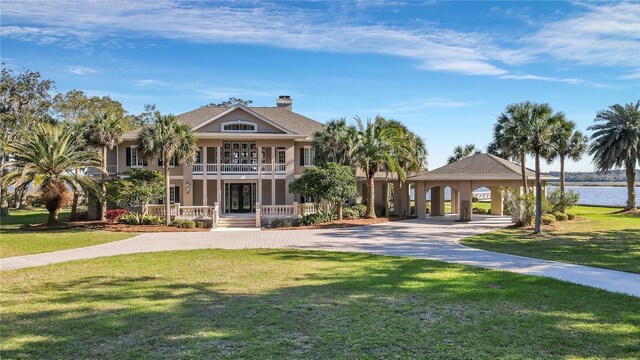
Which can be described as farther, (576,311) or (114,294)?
(114,294)

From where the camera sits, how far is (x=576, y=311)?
8.85m

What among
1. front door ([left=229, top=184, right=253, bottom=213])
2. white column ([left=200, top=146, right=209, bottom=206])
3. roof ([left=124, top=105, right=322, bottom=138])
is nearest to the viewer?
white column ([left=200, top=146, right=209, bottom=206])

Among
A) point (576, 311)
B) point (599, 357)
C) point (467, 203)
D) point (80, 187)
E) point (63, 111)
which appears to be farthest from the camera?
point (63, 111)

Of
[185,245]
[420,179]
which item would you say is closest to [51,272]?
[185,245]

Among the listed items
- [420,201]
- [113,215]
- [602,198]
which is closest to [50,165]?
[113,215]

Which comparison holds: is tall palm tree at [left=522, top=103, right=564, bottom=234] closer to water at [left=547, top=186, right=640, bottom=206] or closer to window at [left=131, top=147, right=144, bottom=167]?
water at [left=547, top=186, right=640, bottom=206]

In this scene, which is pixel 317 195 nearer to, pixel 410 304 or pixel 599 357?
pixel 410 304

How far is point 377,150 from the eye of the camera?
96.1 feet

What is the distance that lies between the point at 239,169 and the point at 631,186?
3229 cm

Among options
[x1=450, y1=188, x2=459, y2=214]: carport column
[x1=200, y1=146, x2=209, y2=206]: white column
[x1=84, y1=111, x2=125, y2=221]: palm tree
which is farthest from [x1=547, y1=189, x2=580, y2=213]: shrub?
[x1=84, y1=111, x2=125, y2=221]: palm tree

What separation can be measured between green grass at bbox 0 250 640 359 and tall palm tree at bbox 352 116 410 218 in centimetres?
1580

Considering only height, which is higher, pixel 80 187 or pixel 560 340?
pixel 80 187

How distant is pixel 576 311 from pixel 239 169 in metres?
26.5

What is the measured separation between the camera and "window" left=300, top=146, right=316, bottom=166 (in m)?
34.0
